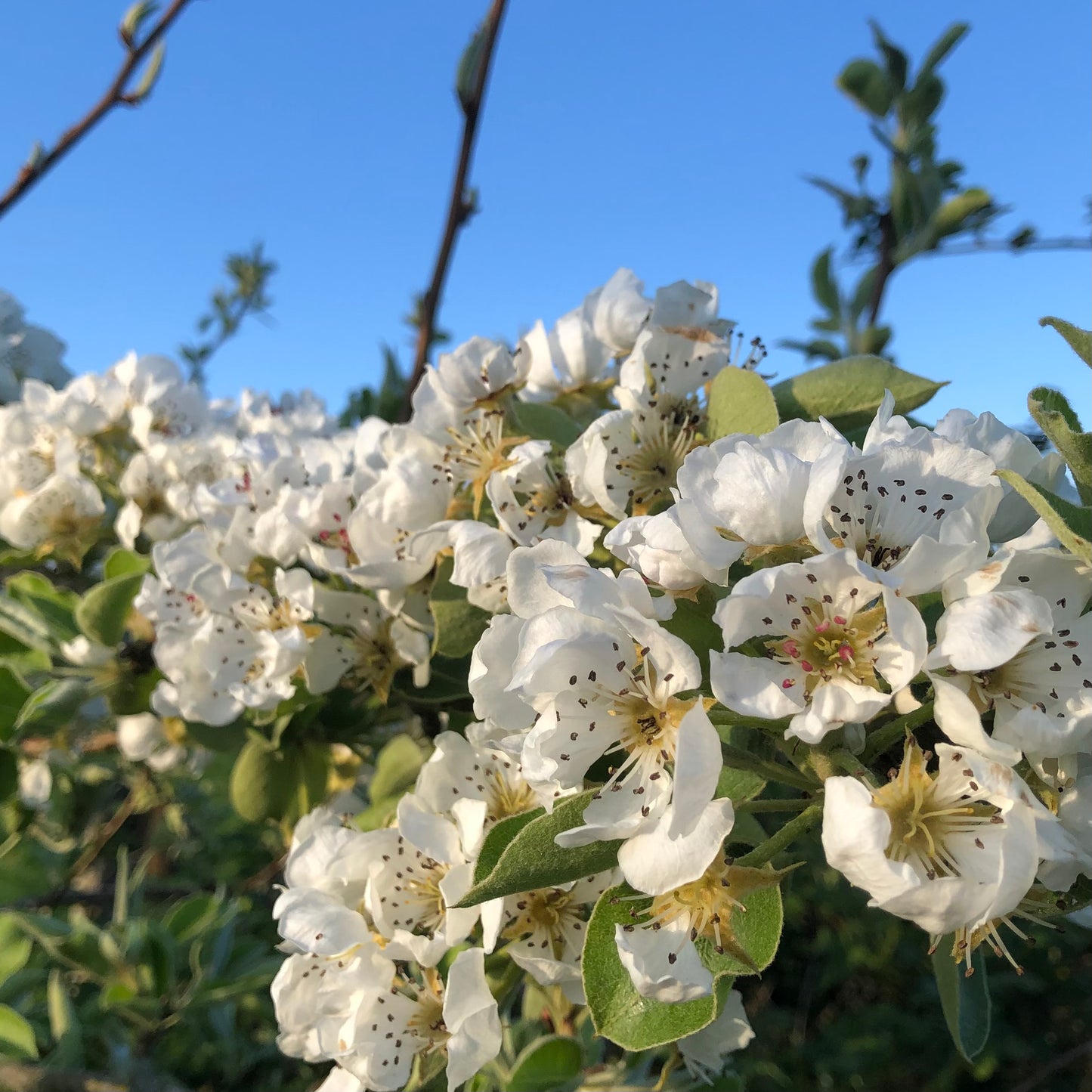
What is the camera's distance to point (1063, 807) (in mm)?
772

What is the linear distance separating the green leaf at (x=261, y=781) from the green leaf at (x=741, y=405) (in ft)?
3.27

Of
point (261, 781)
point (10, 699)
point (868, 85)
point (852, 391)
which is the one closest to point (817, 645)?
point (852, 391)

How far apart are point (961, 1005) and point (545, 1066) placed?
1.90 ft

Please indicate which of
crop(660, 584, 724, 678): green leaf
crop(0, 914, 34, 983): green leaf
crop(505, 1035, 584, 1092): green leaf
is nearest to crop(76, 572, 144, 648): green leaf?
crop(0, 914, 34, 983): green leaf

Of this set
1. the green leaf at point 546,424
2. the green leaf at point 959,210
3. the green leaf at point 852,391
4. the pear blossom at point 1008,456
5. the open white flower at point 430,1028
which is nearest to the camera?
the pear blossom at point 1008,456

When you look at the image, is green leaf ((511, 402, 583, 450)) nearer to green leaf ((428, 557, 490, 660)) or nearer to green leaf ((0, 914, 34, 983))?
green leaf ((428, 557, 490, 660))

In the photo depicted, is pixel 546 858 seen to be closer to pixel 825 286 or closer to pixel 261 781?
pixel 261 781

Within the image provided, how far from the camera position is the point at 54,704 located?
5.31 feet

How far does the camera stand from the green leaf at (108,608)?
160 cm

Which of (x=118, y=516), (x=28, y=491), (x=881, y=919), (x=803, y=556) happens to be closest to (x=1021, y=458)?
(x=803, y=556)

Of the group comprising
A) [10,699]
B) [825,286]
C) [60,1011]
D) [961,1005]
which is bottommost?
[60,1011]

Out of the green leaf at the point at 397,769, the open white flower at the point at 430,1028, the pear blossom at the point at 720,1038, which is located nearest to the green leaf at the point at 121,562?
the green leaf at the point at 397,769

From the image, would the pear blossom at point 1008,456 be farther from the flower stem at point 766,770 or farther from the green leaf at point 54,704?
the green leaf at point 54,704

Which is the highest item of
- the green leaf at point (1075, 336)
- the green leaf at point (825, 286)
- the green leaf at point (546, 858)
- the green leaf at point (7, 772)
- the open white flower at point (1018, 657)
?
the green leaf at point (825, 286)
